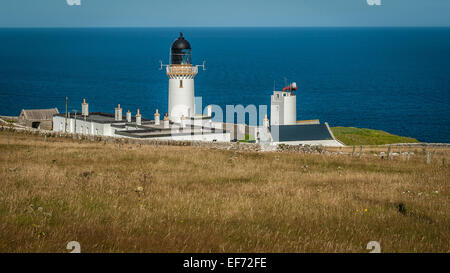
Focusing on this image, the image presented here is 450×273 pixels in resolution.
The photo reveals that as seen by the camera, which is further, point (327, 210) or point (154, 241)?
point (327, 210)

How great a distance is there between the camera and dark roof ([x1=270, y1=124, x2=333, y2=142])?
5459cm

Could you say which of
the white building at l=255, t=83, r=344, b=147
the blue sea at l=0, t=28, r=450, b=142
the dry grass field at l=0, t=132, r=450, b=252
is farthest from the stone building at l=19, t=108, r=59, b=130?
the blue sea at l=0, t=28, r=450, b=142

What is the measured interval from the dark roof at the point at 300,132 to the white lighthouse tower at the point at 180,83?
299 inches

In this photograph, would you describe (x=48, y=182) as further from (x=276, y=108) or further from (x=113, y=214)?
(x=276, y=108)

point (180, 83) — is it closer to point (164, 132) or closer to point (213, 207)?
point (164, 132)

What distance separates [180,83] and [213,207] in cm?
4271

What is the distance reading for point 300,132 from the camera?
56312 mm

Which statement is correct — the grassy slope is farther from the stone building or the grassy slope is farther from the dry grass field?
the dry grass field

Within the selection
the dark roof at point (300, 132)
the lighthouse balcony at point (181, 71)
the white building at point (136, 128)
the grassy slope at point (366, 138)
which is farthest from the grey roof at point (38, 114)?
the grassy slope at point (366, 138)

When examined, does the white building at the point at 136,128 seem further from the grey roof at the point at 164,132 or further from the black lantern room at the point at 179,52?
the black lantern room at the point at 179,52

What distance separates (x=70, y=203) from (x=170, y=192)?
2422 millimetres

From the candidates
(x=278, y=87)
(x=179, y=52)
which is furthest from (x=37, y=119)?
(x=278, y=87)

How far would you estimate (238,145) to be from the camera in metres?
31.2
